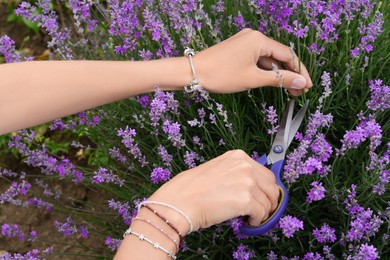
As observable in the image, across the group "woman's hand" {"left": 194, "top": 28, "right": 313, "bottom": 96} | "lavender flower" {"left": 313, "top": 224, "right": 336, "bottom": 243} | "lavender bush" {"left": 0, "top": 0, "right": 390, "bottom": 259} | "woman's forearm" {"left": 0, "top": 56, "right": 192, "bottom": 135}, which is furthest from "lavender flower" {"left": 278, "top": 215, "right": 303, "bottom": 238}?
"woman's forearm" {"left": 0, "top": 56, "right": 192, "bottom": 135}

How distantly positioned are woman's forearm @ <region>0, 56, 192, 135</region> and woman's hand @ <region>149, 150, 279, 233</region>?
1.39ft

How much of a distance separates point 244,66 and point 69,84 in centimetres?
54

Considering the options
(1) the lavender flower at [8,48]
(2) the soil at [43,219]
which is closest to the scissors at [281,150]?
(1) the lavender flower at [8,48]

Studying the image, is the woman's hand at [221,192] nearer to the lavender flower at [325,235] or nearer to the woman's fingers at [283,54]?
the lavender flower at [325,235]

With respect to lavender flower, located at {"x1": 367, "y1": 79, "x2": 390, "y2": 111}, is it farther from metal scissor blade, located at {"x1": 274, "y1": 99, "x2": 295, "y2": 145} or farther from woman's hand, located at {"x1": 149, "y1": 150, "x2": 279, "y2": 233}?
woman's hand, located at {"x1": 149, "y1": 150, "x2": 279, "y2": 233}

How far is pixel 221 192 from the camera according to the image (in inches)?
52.9

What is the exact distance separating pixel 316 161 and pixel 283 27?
Result: 23.4 inches

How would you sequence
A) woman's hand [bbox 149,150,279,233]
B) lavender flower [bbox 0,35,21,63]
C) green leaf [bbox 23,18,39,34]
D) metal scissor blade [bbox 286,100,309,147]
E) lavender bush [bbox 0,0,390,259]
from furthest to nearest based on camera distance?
green leaf [bbox 23,18,39,34]
lavender flower [bbox 0,35,21,63]
metal scissor blade [bbox 286,100,309,147]
lavender bush [bbox 0,0,390,259]
woman's hand [bbox 149,150,279,233]

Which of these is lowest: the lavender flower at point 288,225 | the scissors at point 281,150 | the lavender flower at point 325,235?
the lavender flower at point 325,235

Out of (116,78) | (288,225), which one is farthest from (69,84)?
(288,225)

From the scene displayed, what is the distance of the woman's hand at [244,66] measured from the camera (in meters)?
1.64

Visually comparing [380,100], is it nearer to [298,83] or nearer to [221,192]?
[298,83]

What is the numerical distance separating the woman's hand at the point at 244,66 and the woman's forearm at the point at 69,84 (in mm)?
66

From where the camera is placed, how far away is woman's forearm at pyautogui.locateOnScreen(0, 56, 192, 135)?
1.62m
